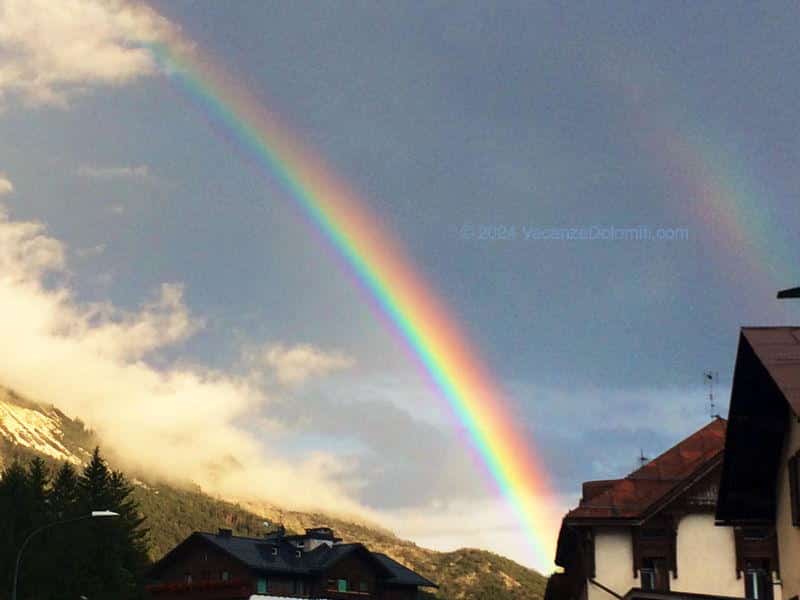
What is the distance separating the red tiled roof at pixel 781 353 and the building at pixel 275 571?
81.5 m

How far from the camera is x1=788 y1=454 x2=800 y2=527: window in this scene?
2303cm

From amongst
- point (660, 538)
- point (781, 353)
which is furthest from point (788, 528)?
point (660, 538)

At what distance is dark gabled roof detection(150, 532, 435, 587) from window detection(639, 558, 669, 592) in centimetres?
5532

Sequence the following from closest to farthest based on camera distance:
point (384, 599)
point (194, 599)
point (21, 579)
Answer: point (21, 579) < point (194, 599) < point (384, 599)

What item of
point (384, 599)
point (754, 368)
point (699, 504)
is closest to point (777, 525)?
point (754, 368)

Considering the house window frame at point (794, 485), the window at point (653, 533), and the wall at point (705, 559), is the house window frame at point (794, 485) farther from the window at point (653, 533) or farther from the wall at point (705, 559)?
the window at point (653, 533)

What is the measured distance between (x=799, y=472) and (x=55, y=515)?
93.5 metres

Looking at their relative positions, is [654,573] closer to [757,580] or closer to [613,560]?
[613,560]

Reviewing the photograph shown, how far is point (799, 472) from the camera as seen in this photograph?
23031mm

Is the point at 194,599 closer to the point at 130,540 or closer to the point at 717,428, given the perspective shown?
the point at 130,540

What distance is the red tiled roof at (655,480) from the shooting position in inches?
1992

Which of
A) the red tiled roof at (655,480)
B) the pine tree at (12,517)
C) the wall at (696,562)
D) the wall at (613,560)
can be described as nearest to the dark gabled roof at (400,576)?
the pine tree at (12,517)

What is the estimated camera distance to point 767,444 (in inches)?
979

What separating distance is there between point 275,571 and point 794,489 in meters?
82.2
